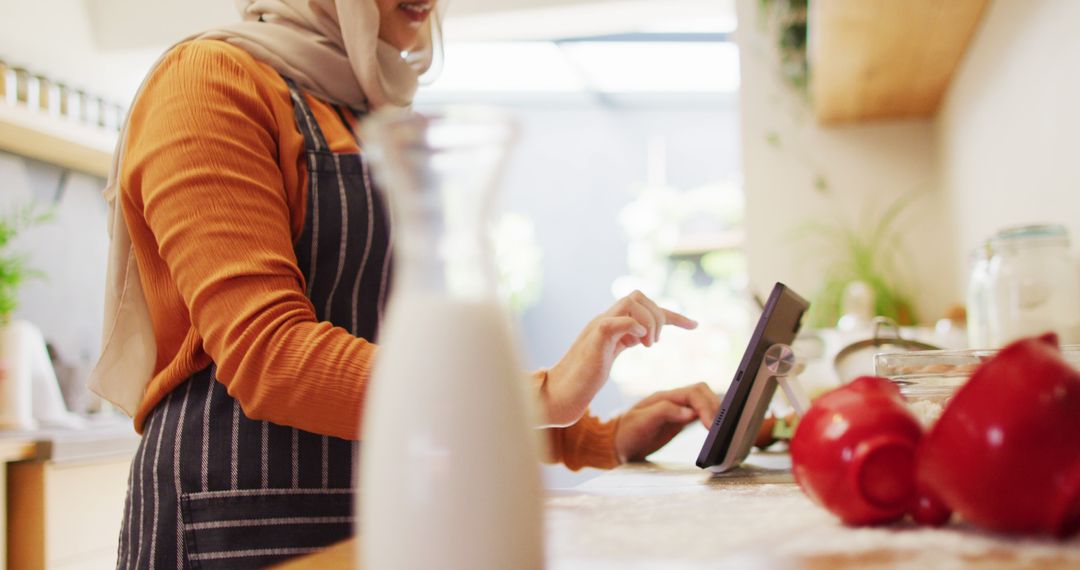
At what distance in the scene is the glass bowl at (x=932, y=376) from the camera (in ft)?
2.33

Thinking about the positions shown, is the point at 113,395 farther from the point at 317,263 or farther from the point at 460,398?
the point at 460,398

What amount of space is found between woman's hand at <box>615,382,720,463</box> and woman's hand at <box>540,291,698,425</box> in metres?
0.43

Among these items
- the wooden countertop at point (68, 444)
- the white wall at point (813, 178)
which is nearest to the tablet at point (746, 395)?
the wooden countertop at point (68, 444)

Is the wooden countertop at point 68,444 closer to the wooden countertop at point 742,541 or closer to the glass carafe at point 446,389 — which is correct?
the wooden countertop at point 742,541

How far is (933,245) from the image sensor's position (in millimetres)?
2969

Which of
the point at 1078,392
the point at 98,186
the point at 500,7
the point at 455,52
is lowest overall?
the point at 1078,392

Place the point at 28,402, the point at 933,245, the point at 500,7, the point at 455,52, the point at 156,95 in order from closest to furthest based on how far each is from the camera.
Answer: the point at 156,95, the point at 28,402, the point at 933,245, the point at 500,7, the point at 455,52

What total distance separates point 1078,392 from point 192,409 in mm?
800

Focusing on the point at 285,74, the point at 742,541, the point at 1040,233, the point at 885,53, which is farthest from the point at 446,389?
the point at 885,53

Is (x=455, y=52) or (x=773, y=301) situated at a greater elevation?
(x=455, y=52)

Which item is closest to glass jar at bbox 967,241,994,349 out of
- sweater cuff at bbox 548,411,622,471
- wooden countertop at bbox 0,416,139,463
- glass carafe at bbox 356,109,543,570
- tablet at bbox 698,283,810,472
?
tablet at bbox 698,283,810,472

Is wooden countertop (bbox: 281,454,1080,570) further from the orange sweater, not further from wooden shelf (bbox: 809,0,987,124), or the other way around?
wooden shelf (bbox: 809,0,987,124)

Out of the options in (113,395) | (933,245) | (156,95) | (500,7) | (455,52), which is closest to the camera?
(156,95)

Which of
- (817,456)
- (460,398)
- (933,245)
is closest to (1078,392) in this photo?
(817,456)
